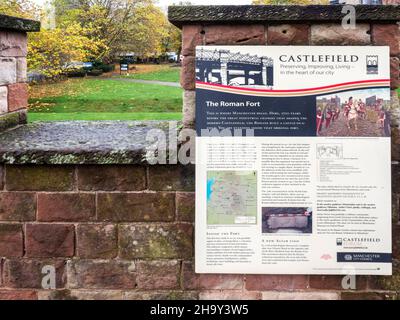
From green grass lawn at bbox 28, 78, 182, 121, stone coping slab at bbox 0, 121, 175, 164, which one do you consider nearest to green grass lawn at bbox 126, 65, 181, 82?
green grass lawn at bbox 28, 78, 182, 121

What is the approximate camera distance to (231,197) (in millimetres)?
3135

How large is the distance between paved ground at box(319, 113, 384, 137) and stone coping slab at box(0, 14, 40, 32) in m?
2.13

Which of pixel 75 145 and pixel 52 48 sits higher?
pixel 52 48

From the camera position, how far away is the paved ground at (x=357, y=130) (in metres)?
3.08

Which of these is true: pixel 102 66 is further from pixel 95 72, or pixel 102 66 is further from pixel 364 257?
pixel 364 257

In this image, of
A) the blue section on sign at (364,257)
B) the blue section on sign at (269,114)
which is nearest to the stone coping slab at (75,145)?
the blue section on sign at (269,114)

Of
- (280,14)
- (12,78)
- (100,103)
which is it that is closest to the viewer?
(280,14)

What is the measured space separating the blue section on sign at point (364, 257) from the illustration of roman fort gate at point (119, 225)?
82mm

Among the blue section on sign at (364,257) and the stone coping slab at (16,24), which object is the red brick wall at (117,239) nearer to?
the blue section on sign at (364,257)

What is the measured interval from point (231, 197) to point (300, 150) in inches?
19.6

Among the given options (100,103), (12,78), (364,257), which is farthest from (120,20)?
(364,257)

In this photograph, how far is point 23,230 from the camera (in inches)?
128

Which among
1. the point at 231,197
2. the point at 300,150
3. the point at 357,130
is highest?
the point at 357,130

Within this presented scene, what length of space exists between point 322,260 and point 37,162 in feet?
6.00
